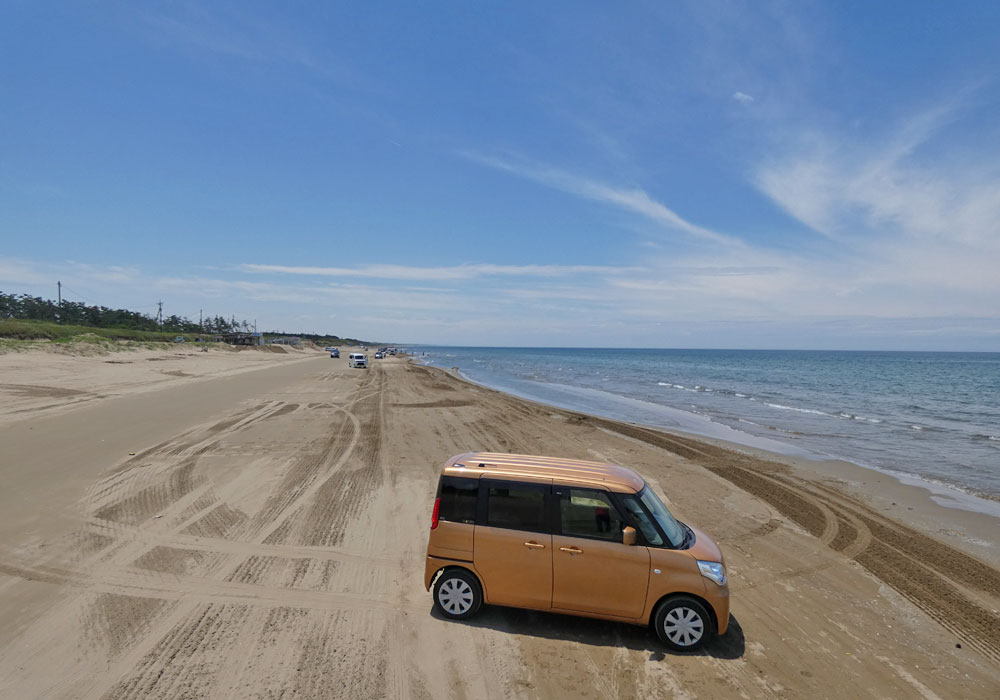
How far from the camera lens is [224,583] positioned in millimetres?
6992

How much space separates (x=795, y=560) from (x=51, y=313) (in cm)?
12829

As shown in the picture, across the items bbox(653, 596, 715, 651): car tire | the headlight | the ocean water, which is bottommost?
the ocean water

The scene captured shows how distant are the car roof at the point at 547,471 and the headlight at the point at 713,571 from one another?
105 cm

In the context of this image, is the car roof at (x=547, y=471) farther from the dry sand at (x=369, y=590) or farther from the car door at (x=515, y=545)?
the dry sand at (x=369, y=590)

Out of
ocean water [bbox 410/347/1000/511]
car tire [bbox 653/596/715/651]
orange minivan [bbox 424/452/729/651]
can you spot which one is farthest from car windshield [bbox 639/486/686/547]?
ocean water [bbox 410/347/1000/511]

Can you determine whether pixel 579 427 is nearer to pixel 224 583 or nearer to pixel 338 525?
pixel 338 525

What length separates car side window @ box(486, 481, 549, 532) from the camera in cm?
598

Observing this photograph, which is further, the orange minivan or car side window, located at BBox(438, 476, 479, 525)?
car side window, located at BBox(438, 476, 479, 525)

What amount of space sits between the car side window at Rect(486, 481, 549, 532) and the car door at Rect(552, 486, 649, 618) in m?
0.22

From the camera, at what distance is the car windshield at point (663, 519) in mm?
5969

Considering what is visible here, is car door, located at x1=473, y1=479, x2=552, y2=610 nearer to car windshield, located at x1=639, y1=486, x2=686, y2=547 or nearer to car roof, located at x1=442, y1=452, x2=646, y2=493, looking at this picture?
car roof, located at x1=442, y1=452, x2=646, y2=493

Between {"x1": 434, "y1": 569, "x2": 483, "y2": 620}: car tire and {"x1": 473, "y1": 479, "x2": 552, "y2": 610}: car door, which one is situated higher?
{"x1": 473, "y1": 479, "x2": 552, "y2": 610}: car door

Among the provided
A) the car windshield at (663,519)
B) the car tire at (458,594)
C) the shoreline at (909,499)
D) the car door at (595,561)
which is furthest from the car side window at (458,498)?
the shoreline at (909,499)

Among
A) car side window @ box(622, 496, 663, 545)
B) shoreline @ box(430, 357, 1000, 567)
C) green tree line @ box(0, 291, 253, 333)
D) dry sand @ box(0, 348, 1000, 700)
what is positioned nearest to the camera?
dry sand @ box(0, 348, 1000, 700)
